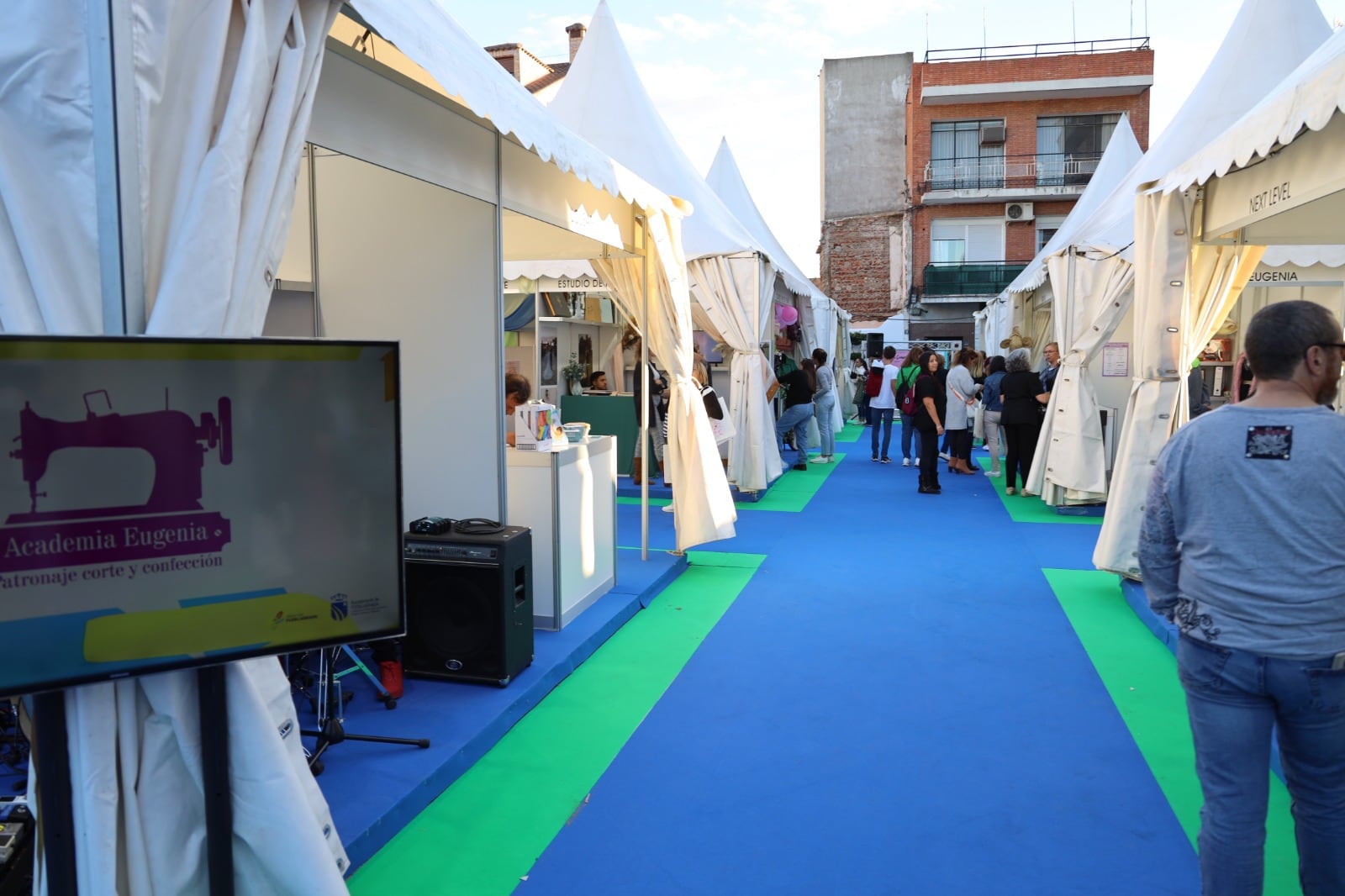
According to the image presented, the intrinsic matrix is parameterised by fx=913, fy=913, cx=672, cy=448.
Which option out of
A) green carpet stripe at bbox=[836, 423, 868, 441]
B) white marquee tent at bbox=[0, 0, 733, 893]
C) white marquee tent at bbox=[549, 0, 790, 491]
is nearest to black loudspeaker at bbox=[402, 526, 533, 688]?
white marquee tent at bbox=[0, 0, 733, 893]

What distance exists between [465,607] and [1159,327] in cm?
439

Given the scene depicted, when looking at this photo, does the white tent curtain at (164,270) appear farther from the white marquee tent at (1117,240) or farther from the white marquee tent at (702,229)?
the white marquee tent at (1117,240)

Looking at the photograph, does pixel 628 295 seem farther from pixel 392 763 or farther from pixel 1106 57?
pixel 1106 57

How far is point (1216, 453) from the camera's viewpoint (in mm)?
2180

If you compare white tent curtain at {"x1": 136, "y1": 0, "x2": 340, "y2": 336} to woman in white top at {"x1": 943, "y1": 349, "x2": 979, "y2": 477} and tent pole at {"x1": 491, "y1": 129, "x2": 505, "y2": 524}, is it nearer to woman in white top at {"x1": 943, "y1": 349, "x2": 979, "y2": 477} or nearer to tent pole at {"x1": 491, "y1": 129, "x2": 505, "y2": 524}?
tent pole at {"x1": 491, "y1": 129, "x2": 505, "y2": 524}

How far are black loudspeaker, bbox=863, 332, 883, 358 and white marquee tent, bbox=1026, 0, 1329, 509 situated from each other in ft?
54.2

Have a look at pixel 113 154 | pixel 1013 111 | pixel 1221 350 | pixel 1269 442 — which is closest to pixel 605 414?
pixel 1221 350

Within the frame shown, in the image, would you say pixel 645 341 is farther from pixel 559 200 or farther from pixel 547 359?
pixel 547 359

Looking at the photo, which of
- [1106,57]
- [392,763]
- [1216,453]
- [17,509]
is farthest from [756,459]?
[1106,57]

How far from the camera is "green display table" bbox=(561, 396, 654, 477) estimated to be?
10.7m

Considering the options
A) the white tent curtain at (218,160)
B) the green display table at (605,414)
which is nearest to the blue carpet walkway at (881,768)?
the white tent curtain at (218,160)

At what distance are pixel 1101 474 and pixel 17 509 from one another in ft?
30.3

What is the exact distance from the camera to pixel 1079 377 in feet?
30.2

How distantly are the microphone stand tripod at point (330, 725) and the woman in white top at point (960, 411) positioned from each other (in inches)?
350
